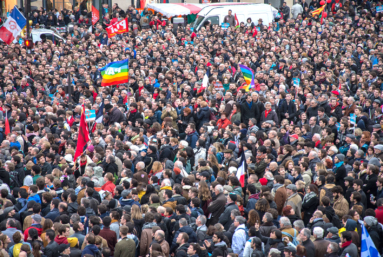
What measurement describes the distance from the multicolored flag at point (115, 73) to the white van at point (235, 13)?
446 inches

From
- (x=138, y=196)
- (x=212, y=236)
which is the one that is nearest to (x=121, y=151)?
(x=138, y=196)

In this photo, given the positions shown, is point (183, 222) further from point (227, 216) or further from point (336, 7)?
point (336, 7)

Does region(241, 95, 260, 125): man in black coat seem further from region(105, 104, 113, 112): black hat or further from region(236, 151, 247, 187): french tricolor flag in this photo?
region(236, 151, 247, 187): french tricolor flag

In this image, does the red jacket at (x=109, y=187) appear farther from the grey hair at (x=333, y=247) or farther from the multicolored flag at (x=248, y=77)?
the multicolored flag at (x=248, y=77)

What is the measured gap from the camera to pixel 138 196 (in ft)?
30.5

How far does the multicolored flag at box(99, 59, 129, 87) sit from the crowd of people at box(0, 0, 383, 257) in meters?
0.42

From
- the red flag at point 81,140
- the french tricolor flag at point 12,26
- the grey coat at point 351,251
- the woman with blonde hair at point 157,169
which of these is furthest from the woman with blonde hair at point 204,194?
the french tricolor flag at point 12,26

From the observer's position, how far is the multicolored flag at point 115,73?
15.5 metres

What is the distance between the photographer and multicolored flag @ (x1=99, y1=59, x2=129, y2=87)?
1550 centimetres

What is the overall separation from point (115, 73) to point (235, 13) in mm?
12548

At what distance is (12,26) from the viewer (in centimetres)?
2044

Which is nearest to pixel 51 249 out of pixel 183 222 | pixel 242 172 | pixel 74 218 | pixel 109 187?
pixel 74 218

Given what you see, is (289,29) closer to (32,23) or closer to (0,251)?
(32,23)

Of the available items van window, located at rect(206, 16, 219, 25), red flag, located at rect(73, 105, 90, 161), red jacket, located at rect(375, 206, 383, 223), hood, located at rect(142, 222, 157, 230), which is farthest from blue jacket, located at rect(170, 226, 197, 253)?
van window, located at rect(206, 16, 219, 25)
